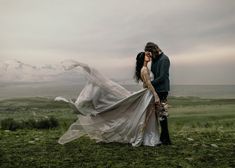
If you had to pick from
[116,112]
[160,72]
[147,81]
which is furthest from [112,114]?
[160,72]

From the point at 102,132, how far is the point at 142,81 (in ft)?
5.63

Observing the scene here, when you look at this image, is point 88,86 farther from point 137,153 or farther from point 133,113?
point 137,153

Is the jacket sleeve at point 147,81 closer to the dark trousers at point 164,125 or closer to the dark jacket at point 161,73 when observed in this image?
the dark jacket at point 161,73

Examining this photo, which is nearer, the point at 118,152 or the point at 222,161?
the point at 222,161

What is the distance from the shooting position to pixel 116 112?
37.9 ft

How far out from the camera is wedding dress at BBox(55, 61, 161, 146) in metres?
11.3

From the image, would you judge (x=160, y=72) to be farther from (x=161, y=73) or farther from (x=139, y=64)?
(x=139, y=64)

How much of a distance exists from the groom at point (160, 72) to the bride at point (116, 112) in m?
0.17

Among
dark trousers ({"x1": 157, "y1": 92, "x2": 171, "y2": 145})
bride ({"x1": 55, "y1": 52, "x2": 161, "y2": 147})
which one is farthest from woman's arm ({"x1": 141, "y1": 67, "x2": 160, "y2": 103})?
dark trousers ({"x1": 157, "y1": 92, "x2": 171, "y2": 145})

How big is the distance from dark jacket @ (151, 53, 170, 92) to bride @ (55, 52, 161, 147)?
0.20 metres

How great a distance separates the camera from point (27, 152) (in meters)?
10.8

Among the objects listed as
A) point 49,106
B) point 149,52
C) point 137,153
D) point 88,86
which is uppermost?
point 149,52

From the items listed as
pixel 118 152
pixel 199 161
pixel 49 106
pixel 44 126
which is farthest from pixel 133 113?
pixel 49 106

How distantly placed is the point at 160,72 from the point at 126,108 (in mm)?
1342
